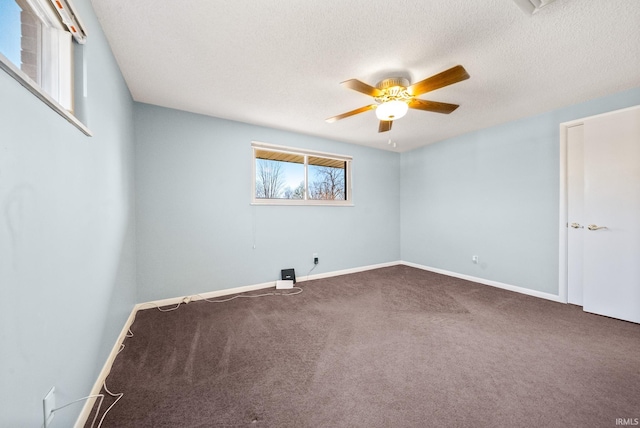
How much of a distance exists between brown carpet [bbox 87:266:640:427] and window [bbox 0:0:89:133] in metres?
1.67

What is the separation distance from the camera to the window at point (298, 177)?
12.0ft

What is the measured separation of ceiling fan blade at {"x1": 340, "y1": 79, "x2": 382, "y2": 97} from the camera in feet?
6.17

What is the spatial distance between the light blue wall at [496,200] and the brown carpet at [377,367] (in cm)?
78

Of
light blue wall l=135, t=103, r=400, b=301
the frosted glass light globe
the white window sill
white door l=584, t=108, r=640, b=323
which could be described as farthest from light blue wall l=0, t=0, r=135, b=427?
white door l=584, t=108, r=640, b=323

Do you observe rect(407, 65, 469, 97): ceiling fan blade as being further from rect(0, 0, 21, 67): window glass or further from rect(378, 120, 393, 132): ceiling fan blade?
rect(0, 0, 21, 67): window glass

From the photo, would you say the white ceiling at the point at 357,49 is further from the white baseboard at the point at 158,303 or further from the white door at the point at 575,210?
the white baseboard at the point at 158,303

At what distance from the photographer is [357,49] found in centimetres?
190

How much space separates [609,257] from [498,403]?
2.50 metres

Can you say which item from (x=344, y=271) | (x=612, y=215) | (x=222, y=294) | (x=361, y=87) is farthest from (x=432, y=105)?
(x=222, y=294)

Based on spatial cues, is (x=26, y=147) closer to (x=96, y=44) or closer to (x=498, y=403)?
(x=96, y=44)

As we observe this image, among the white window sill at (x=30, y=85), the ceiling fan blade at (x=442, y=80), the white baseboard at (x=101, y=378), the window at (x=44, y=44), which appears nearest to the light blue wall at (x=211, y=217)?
the white baseboard at (x=101, y=378)

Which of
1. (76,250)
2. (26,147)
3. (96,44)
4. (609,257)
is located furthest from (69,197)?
(609,257)

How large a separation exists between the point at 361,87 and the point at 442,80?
624mm

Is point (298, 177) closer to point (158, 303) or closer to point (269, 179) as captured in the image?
point (269, 179)
